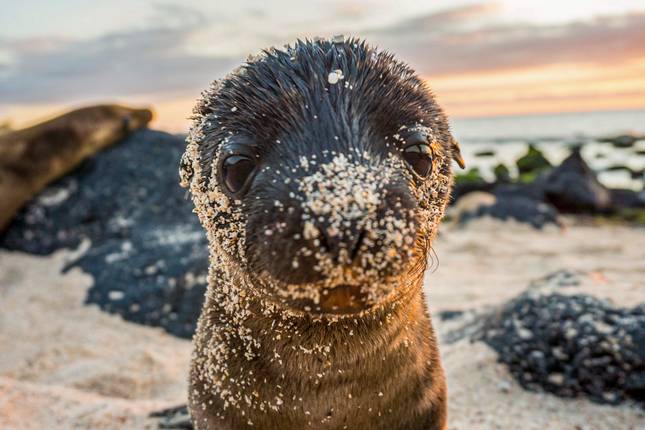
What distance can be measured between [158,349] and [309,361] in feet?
9.60

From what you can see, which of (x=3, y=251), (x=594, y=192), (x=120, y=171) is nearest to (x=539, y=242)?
(x=594, y=192)

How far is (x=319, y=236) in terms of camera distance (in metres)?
1.60

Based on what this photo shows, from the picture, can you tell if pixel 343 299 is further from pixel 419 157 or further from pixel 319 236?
pixel 419 157

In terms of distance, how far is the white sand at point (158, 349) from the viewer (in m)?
3.34

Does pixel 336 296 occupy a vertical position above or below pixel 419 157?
below

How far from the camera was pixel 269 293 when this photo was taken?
6.16 feet

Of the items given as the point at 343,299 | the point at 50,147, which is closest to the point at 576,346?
the point at 343,299

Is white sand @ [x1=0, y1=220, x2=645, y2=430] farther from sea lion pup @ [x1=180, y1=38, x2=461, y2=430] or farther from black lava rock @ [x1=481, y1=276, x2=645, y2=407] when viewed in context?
sea lion pup @ [x1=180, y1=38, x2=461, y2=430]

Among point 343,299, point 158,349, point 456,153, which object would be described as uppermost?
point 456,153

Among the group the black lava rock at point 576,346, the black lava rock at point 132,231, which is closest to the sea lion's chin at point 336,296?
the black lava rock at point 576,346

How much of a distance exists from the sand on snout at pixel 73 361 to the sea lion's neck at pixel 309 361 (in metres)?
1.16

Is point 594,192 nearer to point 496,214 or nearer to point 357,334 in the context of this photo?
point 496,214

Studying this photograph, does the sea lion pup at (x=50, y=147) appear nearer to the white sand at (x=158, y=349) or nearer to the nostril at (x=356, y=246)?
the white sand at (x=158, y=349)

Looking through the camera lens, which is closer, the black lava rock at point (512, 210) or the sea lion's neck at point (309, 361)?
the sea lion's neck at point (309, 361)
